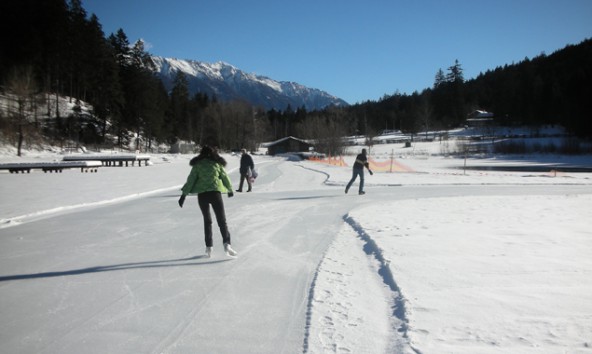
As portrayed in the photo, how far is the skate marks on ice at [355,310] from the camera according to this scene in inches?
114

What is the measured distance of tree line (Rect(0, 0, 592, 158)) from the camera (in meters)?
41.1

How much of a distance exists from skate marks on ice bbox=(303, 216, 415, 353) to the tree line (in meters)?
2.74

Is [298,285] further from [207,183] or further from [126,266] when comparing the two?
[126,266]

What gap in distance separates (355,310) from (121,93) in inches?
2168

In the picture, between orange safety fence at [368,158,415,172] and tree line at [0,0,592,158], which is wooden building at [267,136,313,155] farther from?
orange safety fence at [368,158,415,172]

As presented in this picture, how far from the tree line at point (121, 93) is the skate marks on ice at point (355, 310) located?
8.99 feet

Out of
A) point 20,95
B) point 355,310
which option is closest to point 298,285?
point 355,310

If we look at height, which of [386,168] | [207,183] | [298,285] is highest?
[207,183]

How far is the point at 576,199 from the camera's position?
13094 mm

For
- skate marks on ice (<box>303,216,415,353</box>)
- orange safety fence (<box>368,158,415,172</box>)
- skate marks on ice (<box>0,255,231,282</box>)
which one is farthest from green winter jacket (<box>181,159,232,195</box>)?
orange safety fence (<box>368,158,415,172</box>)

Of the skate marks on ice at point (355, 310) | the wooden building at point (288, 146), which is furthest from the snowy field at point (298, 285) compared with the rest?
the wooden building at point (288, 146)

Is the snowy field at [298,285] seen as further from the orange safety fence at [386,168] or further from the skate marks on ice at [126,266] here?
the orange safety fence at [386,168]

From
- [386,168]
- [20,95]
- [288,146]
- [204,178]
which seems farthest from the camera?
[288,146]

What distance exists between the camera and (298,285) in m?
4.32
